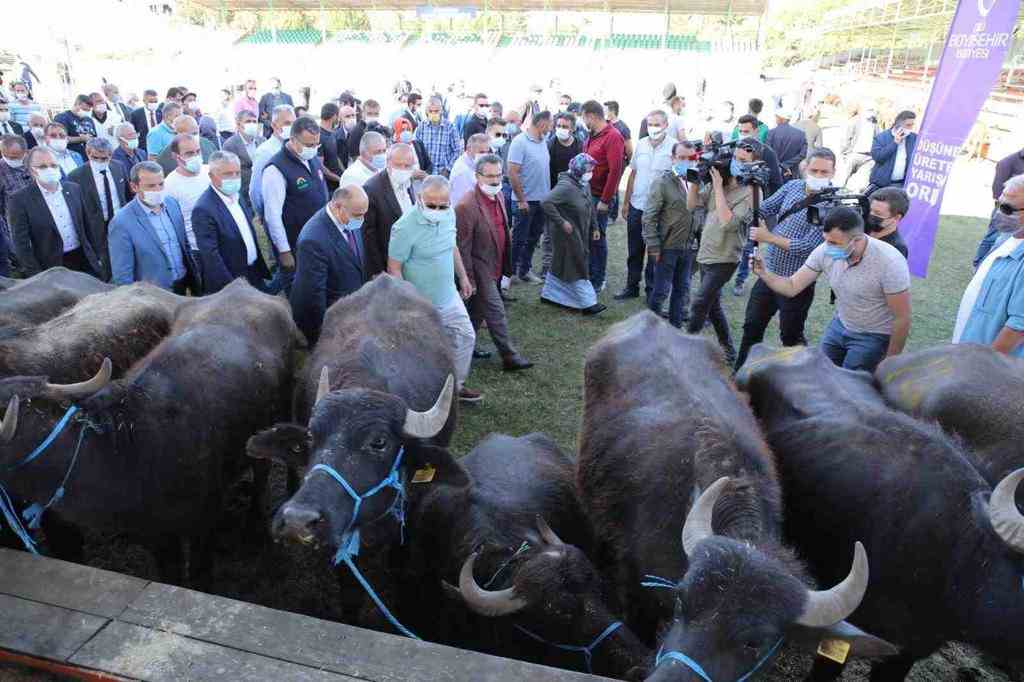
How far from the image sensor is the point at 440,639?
4094 millimetres

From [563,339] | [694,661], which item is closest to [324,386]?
[694,661]

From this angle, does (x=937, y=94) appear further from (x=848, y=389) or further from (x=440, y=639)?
(x=440, y=639)

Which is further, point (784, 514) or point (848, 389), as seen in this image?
point (848, 389)

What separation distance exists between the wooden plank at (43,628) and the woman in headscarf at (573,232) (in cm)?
704

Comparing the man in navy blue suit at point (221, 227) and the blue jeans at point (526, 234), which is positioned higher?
the man in navy blue suit at point (221, 227)

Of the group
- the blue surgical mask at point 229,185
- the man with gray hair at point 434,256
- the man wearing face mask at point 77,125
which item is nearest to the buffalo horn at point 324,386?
the man with gray hair at point 434,256

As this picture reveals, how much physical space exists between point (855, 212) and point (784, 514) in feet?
8.61

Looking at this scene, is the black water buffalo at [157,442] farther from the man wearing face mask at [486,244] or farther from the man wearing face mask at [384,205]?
the man wearing face mask at [486,244]

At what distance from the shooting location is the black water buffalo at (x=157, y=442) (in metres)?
3.94

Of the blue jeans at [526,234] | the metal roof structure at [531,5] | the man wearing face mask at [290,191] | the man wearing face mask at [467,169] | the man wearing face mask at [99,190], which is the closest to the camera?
the man wearing face mask at [290,191]

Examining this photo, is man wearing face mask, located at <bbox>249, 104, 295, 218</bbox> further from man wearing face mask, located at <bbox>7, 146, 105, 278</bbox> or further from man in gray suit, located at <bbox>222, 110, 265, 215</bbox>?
man wearing face mask, located at <bbox>7, 146, 105, 278</bbox>

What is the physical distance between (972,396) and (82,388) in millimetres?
5660

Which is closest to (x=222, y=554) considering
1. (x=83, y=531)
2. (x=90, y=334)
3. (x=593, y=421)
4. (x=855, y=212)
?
(x=83, y=531)

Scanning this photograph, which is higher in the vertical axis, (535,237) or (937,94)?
(937,94)
